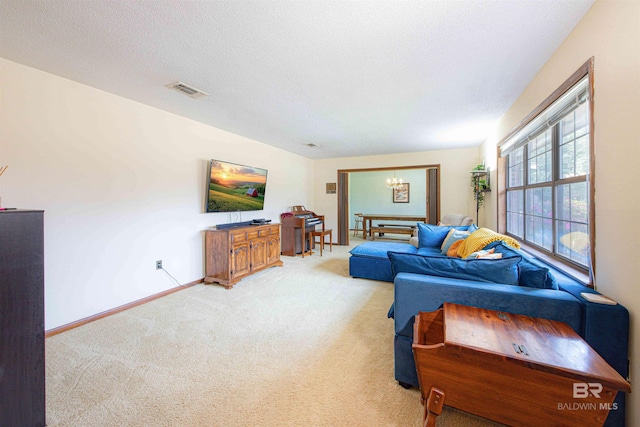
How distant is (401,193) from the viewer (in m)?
8.98

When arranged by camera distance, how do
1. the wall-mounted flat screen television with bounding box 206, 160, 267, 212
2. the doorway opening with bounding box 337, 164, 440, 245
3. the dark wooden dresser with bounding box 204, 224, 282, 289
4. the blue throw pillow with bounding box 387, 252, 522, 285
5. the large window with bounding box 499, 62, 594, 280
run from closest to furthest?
the blue throw pillow with bounding box 387, 252, 522, 285, the large window with bounding box 499, 62, 594, 280, the dark wooden dresser with bounding box 204, 224, 282, 289, the wall-mounted flat screen television with bounding box 206, 160, 267, 212, the doorway opening with bounding box 337, 164, 440, 245

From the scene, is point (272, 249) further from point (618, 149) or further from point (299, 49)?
point (618, 149)

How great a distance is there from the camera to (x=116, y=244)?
2783mm

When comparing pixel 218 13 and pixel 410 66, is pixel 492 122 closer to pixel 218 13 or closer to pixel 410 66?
pixel 410 66

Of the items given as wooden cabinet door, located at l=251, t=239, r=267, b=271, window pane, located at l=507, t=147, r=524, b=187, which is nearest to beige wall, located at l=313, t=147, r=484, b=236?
window pane, located at l=507, t=147, r=524, b=187

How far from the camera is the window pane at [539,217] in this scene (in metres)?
2.43

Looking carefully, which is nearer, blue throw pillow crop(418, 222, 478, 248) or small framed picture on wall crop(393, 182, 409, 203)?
blue throw pillow crop(418, 222, 478, 248)

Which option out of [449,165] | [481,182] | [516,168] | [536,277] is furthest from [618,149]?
[449,165]

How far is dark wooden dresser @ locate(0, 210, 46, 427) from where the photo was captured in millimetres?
1242

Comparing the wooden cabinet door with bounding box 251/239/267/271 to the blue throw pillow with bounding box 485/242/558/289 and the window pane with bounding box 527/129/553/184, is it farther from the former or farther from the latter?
the window pane with bounding box 527/129/553/184

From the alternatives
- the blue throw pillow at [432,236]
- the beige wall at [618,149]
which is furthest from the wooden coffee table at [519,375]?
the blue throw pillow at [432,236]

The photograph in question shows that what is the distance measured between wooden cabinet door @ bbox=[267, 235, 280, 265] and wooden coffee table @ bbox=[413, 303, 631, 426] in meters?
3.57

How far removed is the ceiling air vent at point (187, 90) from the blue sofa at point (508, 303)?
2.59 metres

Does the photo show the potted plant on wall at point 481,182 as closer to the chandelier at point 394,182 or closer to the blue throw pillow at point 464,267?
the chandelier at point 394,182
